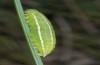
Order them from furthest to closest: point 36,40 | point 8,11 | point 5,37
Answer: point 8,11 → point 5,37 → point 36,40

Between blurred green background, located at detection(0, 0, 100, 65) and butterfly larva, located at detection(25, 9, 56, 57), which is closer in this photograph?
butterfly larva, located at detection(25, 9, 56, 57)

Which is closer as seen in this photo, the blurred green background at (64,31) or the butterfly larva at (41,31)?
the butterfly larva at (41,31)

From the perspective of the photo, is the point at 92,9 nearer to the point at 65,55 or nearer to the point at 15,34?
the point at 65,55

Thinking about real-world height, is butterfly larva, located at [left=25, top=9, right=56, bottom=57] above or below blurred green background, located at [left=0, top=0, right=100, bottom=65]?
above

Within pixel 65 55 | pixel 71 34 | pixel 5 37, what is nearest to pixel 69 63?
pixel 65 55

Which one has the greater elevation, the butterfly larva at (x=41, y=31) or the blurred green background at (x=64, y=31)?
the butterfly larva at (x=41, y=31)
